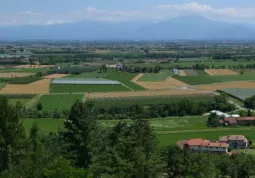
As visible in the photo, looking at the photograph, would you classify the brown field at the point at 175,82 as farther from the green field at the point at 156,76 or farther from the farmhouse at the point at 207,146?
the farmhouse at the point at 207,146

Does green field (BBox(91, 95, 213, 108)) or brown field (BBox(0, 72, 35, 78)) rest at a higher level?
brown field (BBox(0, 72, 35, 78))

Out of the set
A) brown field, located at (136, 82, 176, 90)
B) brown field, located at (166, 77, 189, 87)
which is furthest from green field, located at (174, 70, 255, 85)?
brown field, located at (136, 82, 176, 90)

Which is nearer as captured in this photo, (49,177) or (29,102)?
(49,177)

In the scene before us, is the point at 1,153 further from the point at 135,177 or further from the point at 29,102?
the point at 29,102

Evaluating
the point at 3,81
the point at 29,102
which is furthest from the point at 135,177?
the point at 3,81

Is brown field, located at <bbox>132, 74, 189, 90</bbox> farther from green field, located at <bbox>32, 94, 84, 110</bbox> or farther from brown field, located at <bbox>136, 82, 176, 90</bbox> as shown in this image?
green field, located at <bbox>32, 94, 84, 110</bbox>
